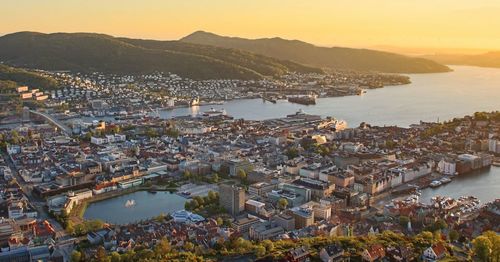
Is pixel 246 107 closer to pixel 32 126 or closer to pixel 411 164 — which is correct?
pixel 32 126

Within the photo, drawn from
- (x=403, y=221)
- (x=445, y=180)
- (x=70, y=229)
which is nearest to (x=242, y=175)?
(x=403, y=221)

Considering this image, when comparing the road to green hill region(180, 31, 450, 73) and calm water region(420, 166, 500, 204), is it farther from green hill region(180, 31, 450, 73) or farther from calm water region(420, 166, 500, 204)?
green hill region(180, 31, 450, 73)

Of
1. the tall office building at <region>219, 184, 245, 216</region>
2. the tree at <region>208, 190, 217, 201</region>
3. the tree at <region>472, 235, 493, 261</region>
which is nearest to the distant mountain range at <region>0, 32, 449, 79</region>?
the tree at <region>208, 190, 217, 201</region>

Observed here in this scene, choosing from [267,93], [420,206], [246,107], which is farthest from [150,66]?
[420,206]

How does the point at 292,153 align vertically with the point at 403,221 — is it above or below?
above

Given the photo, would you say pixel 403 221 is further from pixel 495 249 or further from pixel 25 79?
pixel 25 79

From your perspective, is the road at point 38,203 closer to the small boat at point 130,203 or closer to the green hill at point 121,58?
the small boat at point 130,203
